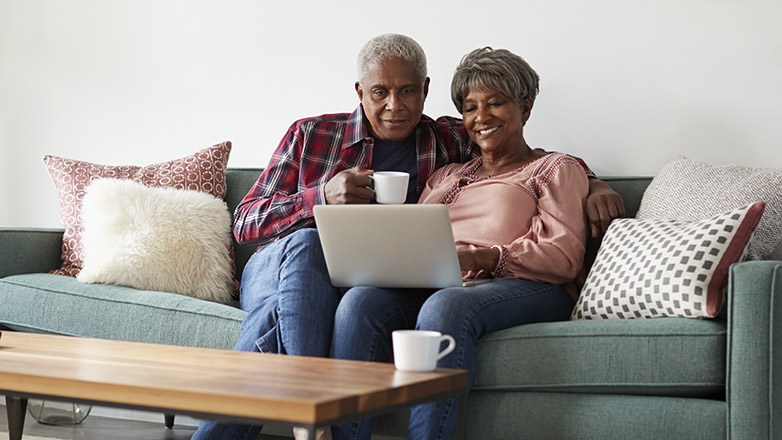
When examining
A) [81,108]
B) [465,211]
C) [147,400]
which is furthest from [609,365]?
[81,108]

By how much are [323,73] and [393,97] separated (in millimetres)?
774

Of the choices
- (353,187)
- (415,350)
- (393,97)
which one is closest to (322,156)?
(393,97)

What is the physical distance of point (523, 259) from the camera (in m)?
2.11

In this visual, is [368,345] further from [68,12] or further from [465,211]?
[68,12]

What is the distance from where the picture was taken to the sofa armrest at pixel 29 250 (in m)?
2.74

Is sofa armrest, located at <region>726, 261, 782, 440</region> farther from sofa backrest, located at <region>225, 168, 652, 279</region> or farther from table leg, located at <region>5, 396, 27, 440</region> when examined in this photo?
table leg, located at <region>5, 396, 27, 440</region>

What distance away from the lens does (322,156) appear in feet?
8.40

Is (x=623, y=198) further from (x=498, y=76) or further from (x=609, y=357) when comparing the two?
(x=609, y=357)

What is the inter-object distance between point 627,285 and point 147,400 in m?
1.16

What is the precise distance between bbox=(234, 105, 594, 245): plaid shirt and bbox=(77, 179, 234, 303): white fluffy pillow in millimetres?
245

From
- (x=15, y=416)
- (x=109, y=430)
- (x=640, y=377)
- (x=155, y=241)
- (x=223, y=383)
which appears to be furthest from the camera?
(x=109, y=430)

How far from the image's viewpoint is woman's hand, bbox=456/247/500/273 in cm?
209

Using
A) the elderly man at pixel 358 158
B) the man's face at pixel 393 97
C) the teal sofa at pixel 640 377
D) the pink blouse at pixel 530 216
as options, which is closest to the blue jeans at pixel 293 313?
the elderly man at pixel 358 158

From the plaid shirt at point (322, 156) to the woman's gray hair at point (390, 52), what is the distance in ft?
0.47
